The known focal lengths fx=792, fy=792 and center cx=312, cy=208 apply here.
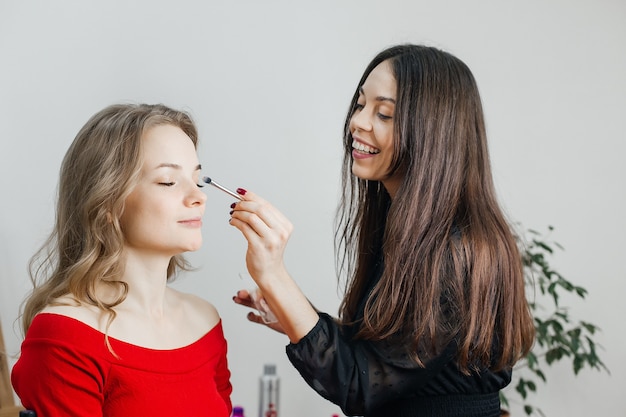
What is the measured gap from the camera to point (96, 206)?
1.40m

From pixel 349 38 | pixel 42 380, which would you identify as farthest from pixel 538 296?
pixel 42 380

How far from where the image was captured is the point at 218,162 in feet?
7.91

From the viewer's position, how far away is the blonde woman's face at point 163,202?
4.71 ft

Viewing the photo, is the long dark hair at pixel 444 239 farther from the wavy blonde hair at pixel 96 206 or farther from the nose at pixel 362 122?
the wavy blonde hair at pixel 96 206

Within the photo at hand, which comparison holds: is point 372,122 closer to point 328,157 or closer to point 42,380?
point 42,380

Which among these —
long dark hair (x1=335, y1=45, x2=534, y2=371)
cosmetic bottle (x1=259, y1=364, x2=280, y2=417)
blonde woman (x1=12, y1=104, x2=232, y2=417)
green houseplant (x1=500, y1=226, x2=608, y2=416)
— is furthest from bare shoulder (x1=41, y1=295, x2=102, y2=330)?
green houseplant (x1=500, y1=226, x2=608, y2=416)

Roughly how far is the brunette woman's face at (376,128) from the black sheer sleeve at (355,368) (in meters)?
0.34

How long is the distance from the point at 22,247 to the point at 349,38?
1.20 meters

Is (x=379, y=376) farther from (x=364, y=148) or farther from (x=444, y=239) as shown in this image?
(x=364, y=148)

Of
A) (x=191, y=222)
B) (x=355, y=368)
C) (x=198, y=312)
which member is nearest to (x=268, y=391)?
(x=198, y=312)

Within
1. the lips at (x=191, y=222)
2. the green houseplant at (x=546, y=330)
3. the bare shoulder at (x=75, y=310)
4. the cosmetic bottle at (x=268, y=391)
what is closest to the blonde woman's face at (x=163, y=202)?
the lips at (x=191, y=222)

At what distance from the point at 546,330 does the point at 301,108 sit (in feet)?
3.45

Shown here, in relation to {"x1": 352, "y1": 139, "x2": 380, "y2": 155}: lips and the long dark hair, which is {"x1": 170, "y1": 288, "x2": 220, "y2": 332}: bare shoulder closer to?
the long dark hair

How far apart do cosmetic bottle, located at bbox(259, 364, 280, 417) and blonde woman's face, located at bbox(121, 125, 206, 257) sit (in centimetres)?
83
